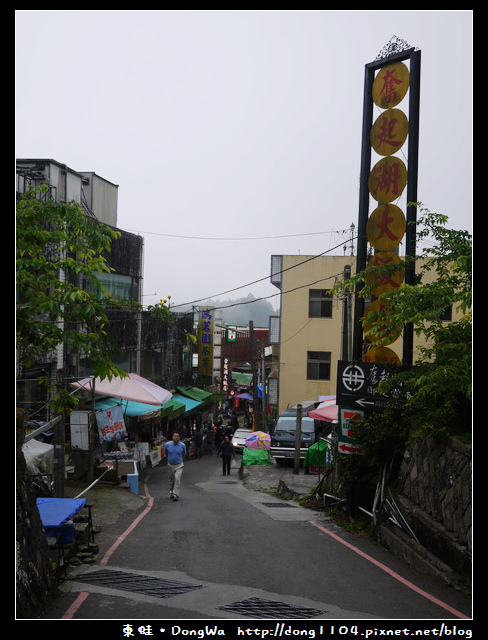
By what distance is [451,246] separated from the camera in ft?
36.3

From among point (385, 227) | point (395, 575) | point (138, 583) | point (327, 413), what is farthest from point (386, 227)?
point (327, 413)

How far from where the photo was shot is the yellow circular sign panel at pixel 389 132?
13.3m

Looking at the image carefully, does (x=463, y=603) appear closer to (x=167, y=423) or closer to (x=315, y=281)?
(x=167, y=423)

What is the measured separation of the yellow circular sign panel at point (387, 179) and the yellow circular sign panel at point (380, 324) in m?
2.14

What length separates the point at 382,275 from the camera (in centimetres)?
1296

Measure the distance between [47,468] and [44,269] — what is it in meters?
5.64

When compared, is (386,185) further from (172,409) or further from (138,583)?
(172,409)

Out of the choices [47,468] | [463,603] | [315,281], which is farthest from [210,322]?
[463,603]

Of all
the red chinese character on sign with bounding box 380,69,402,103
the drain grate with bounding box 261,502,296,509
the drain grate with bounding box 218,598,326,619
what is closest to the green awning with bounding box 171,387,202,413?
the drain grate with bounding box 261,502,296,509

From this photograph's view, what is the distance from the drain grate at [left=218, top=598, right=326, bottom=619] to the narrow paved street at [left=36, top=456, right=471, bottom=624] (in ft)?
0.04

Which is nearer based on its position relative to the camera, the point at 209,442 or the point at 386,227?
the point at 386,227

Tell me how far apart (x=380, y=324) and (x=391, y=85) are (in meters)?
5.00

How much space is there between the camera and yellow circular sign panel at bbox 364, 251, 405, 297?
507 inches

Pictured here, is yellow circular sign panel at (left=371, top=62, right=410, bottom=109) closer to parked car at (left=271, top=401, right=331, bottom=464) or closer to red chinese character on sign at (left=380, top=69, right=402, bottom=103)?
red chinese character on sign at (left=380, top=69, right=402, bottom=103)
